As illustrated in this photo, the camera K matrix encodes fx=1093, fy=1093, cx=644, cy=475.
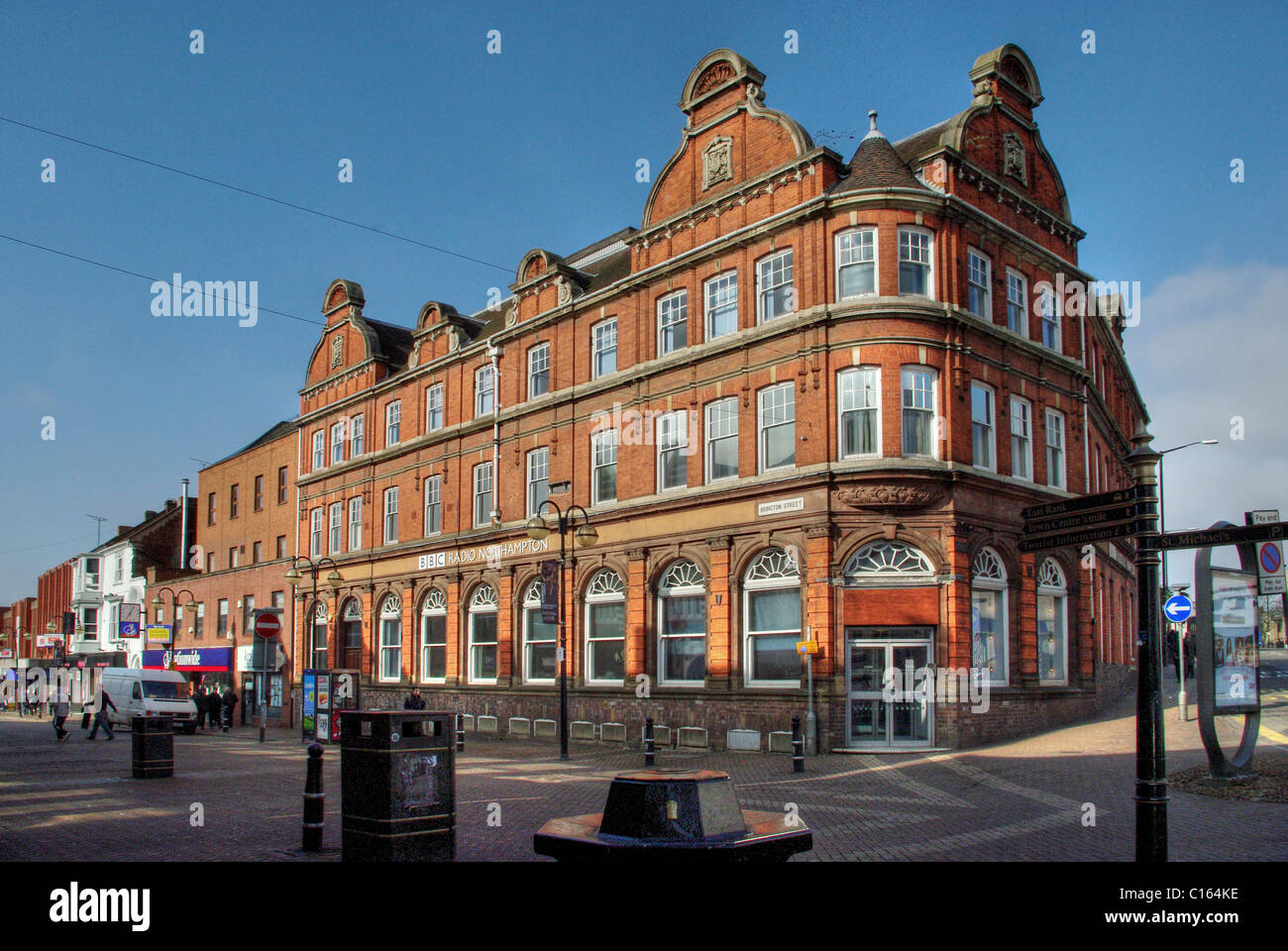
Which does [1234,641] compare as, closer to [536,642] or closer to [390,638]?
[536,642]

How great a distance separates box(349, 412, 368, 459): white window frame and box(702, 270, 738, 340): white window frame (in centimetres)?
2031

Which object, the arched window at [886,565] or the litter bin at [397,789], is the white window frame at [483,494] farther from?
the litter bin at [397,789]

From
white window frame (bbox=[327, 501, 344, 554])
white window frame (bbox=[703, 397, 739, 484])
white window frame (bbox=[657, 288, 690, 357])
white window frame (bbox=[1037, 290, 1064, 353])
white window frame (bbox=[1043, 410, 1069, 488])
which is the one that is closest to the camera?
white window frame (bbox=[703, 397, 739, 484])

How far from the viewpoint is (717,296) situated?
28875 millimetres

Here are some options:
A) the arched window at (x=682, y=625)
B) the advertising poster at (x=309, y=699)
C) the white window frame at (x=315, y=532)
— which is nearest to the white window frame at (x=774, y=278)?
the arched window at (x=682, y=625)

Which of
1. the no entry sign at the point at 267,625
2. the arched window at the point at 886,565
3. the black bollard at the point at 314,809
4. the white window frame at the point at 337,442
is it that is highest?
the white window frame at the point at 337,442

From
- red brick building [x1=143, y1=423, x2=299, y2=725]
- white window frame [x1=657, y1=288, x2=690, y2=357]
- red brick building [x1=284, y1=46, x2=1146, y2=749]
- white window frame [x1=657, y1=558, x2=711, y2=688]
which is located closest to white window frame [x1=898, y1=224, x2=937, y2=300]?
red brick building [x1=284, y1=46, x2=1146, y2=749]

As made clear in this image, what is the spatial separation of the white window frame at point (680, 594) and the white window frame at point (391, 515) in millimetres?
15657

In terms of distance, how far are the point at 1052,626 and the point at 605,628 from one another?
11991mm

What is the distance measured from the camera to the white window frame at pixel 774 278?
26766 millimetres

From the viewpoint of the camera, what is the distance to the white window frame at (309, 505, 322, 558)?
46875mm

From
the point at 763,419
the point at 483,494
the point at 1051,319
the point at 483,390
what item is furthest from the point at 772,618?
the point at 483,390

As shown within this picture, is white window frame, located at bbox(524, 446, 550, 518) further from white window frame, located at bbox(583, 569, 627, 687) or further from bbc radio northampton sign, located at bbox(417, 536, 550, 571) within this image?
white window frame, located at bbox(583, 569, 627, 687)
